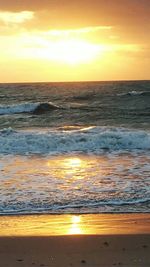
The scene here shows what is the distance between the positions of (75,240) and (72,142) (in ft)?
34.9

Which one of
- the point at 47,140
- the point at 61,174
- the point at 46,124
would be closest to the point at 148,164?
the point at 61,174

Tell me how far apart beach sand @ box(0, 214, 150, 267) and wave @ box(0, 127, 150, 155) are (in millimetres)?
7812

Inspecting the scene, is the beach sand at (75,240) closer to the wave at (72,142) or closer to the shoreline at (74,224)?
the shoreline at (74,224)

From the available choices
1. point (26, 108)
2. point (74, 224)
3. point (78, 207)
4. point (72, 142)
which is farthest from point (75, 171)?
point (26, 108)

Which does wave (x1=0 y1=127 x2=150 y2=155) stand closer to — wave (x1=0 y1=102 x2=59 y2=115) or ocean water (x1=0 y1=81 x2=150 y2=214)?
ocean water (x1=0 y1=81 x2=150 y2=214)

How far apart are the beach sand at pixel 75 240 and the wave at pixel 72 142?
7812mm

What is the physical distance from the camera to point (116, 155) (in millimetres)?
13664

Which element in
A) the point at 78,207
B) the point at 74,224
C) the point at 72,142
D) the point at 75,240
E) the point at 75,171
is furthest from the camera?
the point at 72,142

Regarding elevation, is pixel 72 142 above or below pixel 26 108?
above

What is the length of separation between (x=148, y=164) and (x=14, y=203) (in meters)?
4.62

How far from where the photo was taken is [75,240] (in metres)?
5.65

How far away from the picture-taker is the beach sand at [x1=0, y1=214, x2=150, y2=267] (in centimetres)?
495

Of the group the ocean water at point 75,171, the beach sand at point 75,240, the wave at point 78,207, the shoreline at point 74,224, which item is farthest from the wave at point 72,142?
the beach sand at point 75,240

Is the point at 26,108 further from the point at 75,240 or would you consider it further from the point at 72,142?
the point at 75,240
